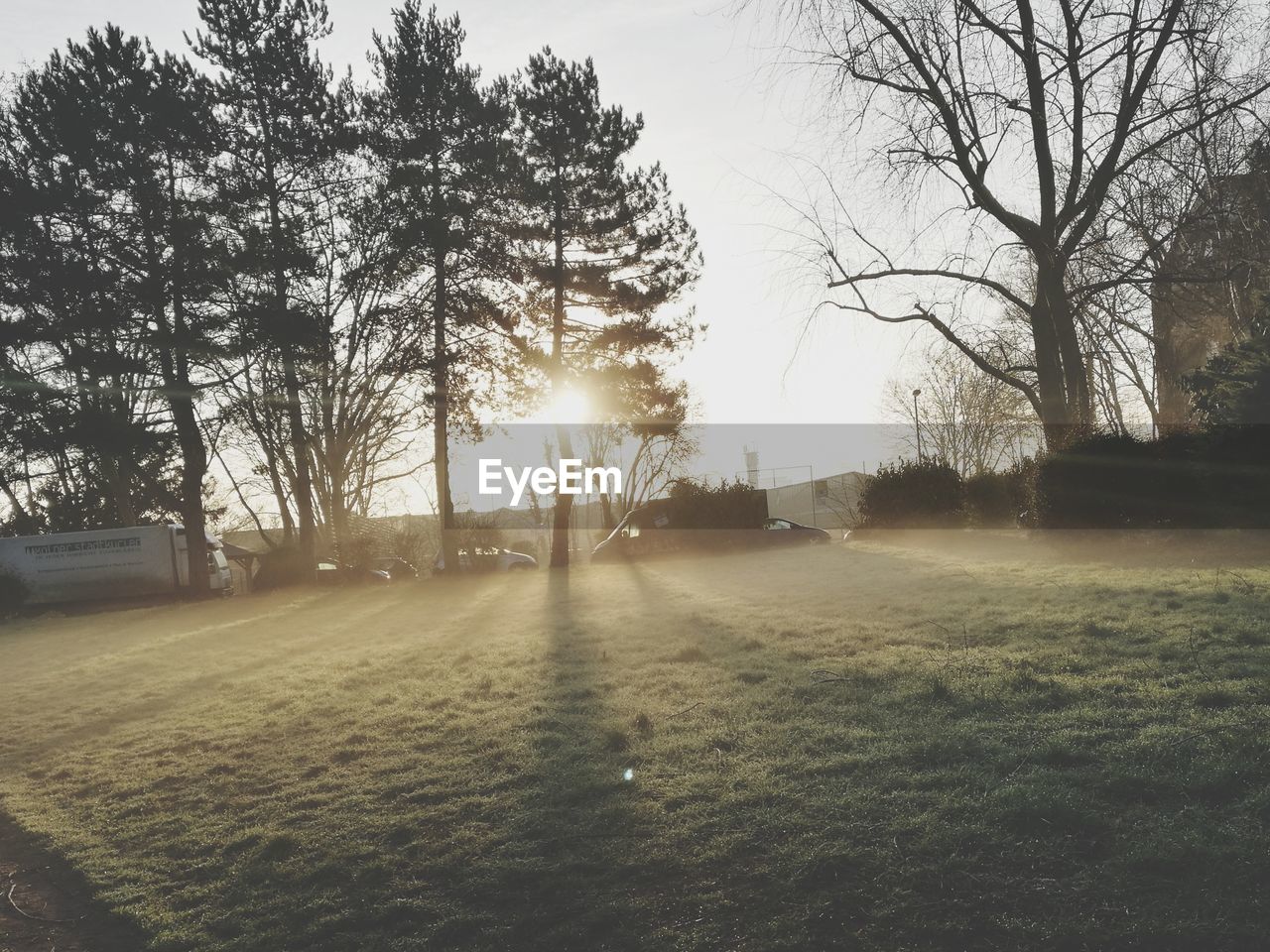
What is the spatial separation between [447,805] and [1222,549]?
9.46m

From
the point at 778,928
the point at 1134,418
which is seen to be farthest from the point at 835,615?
the point at 1134,418

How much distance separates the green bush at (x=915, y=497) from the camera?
21266 mm

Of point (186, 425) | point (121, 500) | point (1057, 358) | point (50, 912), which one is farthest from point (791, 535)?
point (121, 500)

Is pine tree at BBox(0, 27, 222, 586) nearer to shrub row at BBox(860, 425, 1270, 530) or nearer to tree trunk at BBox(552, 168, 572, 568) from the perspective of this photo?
tree trunk at BBox(552, 168, 572, 568)

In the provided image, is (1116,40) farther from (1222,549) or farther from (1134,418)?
(1134,418)

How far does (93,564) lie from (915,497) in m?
22.7

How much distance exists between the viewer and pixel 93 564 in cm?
2555

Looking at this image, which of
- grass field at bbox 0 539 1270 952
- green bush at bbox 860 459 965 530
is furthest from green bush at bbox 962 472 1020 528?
grass field at bbox 0 539 1270 952

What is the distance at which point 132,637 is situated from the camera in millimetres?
14992

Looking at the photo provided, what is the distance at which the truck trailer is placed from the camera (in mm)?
25578

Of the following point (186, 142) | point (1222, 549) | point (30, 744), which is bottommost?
point (30, 744)

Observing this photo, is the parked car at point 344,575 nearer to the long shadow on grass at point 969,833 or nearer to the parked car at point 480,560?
the parked car at point 480,560

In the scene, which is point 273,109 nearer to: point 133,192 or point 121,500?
point 133,192

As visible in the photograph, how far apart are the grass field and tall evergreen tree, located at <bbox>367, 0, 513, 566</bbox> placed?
16477 millimetres
